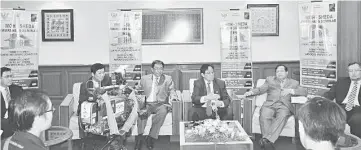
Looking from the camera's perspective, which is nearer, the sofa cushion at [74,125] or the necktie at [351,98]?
the necktie at [351,98]

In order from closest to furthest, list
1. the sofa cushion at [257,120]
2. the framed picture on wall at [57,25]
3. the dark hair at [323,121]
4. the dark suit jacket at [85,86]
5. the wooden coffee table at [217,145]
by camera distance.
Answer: the dark hair at [323,121]
the wooden coffee table at [217,145]
the dark suit jacket at [85,86]
the sofa cushion at [257,120]
the framed picture on wall at [57,25]

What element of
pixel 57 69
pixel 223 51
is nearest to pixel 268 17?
pixel 223 51

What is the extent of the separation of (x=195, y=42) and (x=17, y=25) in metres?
2.86

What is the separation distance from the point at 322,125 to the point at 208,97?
3.49 m

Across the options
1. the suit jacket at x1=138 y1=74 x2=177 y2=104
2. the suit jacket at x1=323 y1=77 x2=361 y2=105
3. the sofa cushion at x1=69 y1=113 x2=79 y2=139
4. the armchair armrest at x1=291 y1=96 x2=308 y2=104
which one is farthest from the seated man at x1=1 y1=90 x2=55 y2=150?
the suit jacket at x1=323 y1=77 x2=361 y2=105

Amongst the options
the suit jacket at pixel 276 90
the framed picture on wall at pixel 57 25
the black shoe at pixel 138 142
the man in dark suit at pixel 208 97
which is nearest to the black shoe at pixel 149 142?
the black shoe at pixel 138 142

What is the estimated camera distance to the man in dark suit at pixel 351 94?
185 inches

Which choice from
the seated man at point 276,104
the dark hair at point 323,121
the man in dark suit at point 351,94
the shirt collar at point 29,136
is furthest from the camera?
the seated man at point 276,104

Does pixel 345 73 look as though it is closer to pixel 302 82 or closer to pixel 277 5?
pixel 302 82

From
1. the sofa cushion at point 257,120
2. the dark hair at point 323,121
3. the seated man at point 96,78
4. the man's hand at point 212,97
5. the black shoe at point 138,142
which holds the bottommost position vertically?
the black shoe at point 138,142

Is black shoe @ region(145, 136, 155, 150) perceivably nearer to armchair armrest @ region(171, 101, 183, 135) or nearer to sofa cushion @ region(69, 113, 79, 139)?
armchair armrest @ region(171, 101, 183, 135)

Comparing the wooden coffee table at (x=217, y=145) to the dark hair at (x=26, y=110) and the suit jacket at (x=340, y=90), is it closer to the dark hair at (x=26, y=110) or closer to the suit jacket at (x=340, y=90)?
the suit jacket at (x=340, y=90)

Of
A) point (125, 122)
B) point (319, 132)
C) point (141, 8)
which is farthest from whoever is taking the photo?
point (141, 8)

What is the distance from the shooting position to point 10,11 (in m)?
5.88
